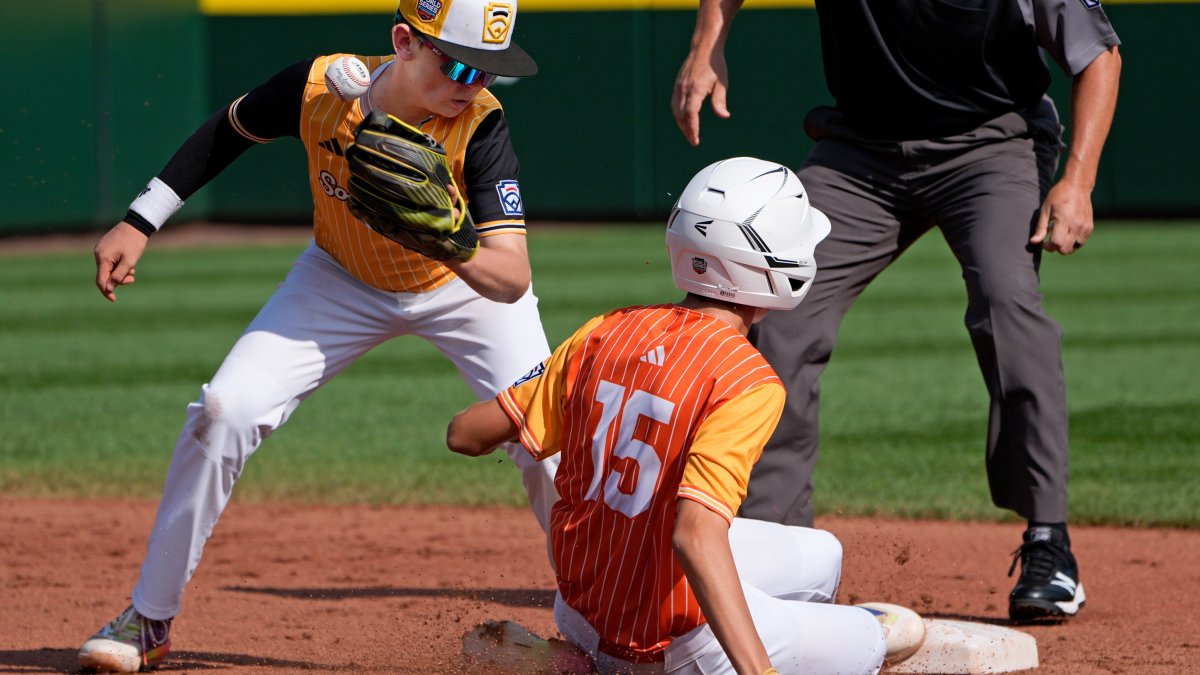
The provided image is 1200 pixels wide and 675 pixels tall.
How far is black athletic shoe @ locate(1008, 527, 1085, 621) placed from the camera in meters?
4.23

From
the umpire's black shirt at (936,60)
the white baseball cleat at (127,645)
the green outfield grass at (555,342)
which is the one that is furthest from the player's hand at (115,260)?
the green outfield grass at (555,342)

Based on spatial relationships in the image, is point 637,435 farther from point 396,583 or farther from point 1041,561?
point 396,583

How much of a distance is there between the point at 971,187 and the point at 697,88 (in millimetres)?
872

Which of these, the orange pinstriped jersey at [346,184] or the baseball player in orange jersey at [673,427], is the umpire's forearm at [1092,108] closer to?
the baseball player in orange jersey at [673,427]

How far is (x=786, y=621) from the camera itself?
10.0 feet

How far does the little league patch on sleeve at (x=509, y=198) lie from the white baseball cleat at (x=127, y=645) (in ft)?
4.44

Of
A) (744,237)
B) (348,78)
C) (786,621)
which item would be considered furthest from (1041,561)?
(348,78)

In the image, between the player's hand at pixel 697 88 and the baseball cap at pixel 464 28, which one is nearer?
the baseball cap at pixel 464 28

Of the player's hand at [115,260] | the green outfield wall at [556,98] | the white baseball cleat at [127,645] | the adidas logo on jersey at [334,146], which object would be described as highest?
the adidas logo on jersey at [334,146]

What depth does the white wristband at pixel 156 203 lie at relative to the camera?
3846 mm

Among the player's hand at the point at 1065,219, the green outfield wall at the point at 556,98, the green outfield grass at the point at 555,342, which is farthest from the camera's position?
the green outfield wall at the point at 556,98

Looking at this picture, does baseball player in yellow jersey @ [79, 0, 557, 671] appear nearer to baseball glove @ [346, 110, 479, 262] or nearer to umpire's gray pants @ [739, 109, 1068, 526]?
baseball glove @ [346, 110, 479, 262]

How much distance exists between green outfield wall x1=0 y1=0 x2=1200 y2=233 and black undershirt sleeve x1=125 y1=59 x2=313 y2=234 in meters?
14.5

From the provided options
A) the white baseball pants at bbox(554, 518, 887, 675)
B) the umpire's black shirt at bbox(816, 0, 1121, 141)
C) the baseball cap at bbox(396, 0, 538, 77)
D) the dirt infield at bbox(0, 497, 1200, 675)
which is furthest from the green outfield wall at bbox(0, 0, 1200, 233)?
the white baseball pants at bbox(554, 518, 887, 675)
